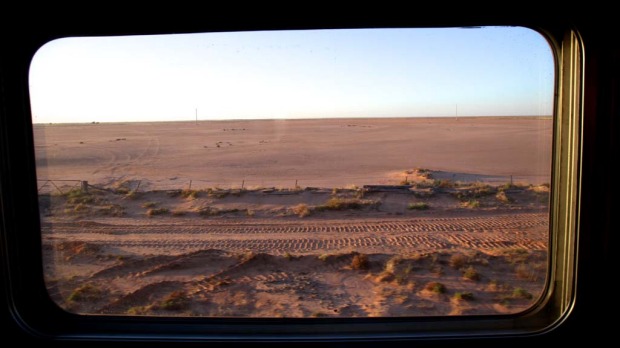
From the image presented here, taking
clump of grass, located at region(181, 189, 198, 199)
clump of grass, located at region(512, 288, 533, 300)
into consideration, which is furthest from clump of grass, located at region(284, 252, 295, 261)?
clump of grass, located at region(181, 189, 198, 199)

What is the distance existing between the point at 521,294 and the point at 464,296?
1.83 ft

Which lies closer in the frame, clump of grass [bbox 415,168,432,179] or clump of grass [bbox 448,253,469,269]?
clump of grass [bbox 448,253,469,269]

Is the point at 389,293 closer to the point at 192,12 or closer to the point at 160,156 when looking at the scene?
the point at 192,12

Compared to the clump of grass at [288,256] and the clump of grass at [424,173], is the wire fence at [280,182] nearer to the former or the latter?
the clump of grass at [424,173]

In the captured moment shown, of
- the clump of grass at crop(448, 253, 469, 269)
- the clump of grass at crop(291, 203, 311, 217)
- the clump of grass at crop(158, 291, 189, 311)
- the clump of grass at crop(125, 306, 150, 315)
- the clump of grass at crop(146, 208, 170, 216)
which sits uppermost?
the clump of grass at crop(125, 306, 150, 315)

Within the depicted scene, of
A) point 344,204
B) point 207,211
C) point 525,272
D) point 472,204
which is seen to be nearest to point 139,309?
point 525,272

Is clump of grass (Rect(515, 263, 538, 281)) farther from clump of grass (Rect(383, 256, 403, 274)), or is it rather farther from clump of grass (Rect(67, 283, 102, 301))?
clump of grass (Rect(67, 283, 102, 301))

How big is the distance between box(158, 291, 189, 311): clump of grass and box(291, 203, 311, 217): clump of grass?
5185 millimetres

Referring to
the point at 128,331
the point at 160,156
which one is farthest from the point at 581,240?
the point at 160,156

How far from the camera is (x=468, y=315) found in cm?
289

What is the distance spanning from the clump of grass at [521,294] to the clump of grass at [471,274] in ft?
3.03

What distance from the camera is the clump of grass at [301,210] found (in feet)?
30.1

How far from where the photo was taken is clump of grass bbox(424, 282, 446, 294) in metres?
4.10

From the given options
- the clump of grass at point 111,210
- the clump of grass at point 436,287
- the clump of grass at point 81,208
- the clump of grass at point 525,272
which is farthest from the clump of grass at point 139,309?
the clump of grass at point 111,210
